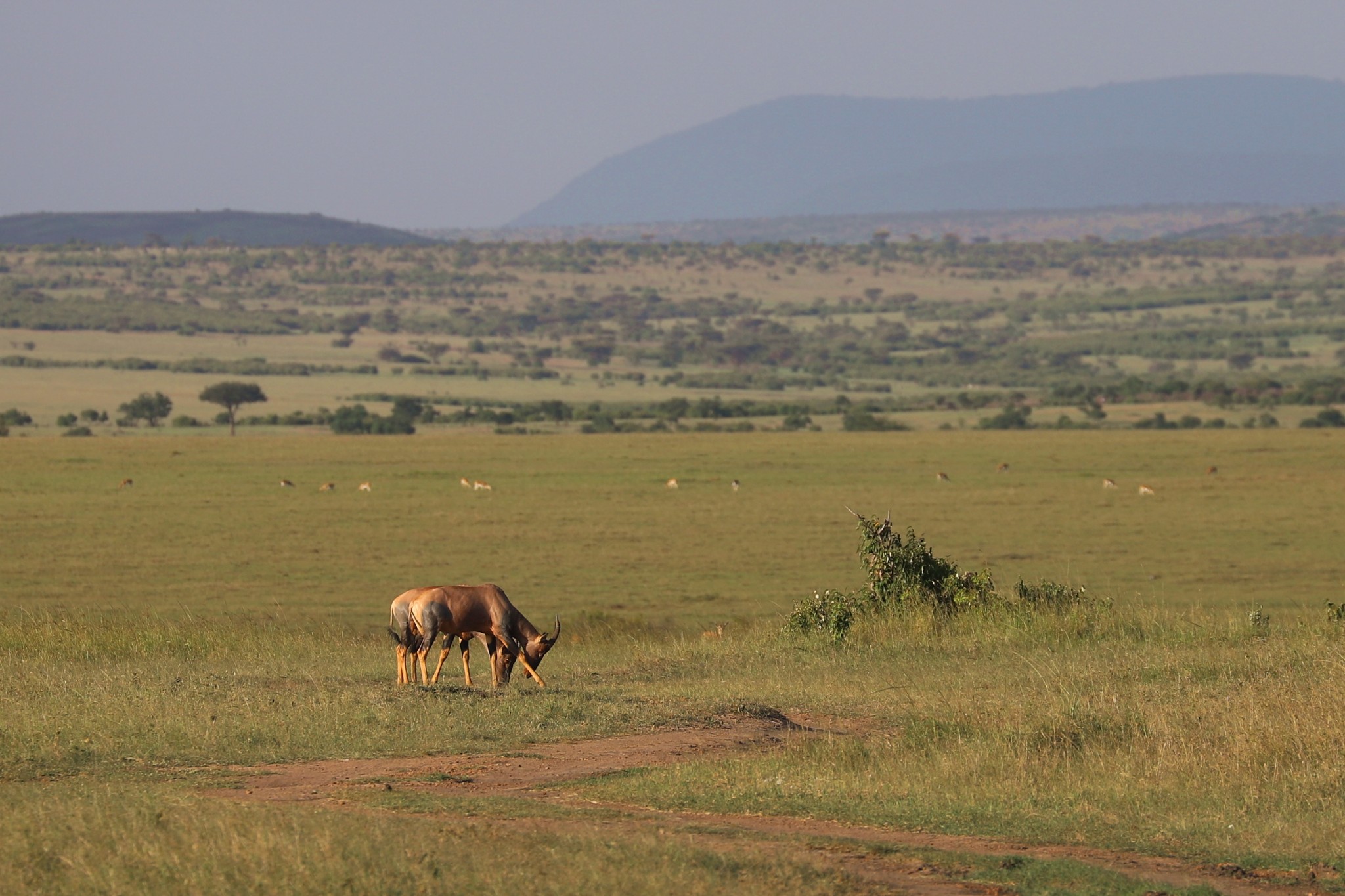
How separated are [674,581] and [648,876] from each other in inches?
811

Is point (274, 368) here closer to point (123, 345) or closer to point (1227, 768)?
point (123, 345)

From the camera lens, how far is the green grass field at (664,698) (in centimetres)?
740

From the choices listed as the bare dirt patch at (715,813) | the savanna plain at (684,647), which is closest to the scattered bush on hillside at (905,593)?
the savanna plain at (684,647)

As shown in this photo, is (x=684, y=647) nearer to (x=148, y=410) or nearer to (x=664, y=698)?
(x=664, y=698)

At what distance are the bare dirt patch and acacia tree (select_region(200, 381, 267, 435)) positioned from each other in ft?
207

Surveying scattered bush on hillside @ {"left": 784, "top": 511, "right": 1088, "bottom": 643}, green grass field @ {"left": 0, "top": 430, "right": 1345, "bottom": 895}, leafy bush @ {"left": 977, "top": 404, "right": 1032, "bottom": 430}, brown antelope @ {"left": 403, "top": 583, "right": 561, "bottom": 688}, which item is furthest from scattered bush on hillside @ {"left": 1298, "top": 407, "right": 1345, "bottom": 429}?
brown antelope @ {"left": 403, "top": 583, "right": 561, "bottom": 688}

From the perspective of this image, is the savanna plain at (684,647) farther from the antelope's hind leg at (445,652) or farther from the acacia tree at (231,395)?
the acacia tree at (231,395)

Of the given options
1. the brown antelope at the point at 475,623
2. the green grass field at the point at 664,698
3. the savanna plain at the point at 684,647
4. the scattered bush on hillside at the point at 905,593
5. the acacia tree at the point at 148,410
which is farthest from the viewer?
the acacia tree at the point at 148,410

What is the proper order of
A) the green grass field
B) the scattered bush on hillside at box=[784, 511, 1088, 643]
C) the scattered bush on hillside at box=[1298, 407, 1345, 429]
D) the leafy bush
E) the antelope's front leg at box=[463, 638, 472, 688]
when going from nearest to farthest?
the green grass field, the antelope's front leg at box=[463, 638, 472, 688], the scattered bush on hillside at box=[784, 511, 1088, 643], the scattered bush on hillside at box=[1298, 407, 1345, 429], the leafy bush

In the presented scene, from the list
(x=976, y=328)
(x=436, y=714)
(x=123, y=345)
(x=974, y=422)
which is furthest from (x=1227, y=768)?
(x=976, y=328)

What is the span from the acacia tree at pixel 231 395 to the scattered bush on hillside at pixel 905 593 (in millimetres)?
56503

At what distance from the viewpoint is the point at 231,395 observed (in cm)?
7219

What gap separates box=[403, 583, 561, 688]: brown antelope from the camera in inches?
479

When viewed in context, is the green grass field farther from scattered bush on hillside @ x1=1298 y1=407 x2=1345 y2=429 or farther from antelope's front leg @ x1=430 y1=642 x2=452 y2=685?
scattered bush on hillside @ x1=1298 y1=407 x2=1345 y2=429
